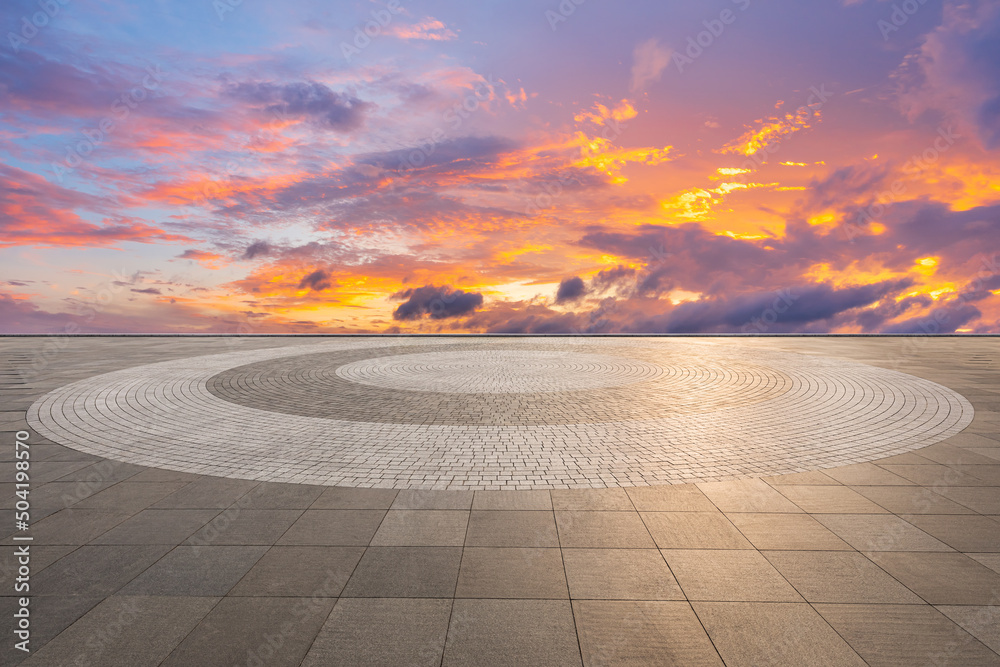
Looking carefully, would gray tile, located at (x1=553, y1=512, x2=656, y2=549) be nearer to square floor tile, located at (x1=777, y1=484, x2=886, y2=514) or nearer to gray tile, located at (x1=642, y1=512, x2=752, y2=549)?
gray tile, located at (x1=642, y1=512, x2=752, y2=549)

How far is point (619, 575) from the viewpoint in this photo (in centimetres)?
478

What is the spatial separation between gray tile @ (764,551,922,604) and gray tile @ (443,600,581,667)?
2.28 m

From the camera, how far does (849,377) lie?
15.0m

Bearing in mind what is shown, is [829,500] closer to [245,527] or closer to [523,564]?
[523,564]

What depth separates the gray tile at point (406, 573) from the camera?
4531 millimetres

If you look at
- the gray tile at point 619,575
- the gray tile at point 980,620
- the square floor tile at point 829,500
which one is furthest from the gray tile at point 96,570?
the square floor tile at point 829,500

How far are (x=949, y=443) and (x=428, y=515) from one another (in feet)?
30.6

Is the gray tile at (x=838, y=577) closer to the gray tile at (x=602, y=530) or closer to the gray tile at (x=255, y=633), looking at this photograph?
the gray tile at (x=602, y=530)

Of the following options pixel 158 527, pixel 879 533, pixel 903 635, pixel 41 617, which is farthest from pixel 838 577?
pixel 158 527

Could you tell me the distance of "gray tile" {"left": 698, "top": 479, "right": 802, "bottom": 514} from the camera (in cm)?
624

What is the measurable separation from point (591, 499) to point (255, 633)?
3971mm

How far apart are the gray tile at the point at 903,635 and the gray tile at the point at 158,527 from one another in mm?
6486

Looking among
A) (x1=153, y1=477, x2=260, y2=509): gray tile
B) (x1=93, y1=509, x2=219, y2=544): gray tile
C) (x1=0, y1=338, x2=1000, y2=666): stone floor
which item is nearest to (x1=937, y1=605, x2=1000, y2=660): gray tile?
(x1=0, y1=338, x2=1000, y2=666): stone floor

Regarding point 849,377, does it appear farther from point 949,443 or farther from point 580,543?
point 580,543
